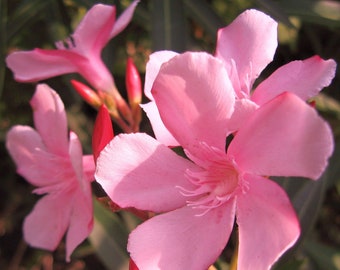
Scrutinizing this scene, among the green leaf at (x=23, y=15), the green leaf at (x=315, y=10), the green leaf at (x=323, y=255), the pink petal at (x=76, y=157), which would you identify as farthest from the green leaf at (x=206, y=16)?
the pink petal at (x=76, y=157)

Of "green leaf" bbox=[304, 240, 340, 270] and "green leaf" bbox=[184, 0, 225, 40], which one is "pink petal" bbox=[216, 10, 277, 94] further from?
"green leaf" bbox=[304, 240, 340, 270]

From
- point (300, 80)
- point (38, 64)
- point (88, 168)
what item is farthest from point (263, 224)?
point (38, 64)

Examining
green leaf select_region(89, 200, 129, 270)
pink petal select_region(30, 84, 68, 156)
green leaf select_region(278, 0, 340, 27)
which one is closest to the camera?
pink petal select_region(30, 84, 68, 156)

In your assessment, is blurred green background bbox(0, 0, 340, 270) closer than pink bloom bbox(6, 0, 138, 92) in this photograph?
No

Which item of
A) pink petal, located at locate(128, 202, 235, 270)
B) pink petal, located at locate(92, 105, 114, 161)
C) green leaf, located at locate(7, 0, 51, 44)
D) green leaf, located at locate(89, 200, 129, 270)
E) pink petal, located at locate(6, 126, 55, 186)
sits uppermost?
pink petal, located at locate(92, 105, 114, 161)

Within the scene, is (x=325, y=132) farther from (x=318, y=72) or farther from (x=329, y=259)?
(x=329, y=259)

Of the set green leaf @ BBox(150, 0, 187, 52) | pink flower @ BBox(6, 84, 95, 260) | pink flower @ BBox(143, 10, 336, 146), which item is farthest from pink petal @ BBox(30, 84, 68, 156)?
green leaf @ BBox(150, 0, 187, 52)

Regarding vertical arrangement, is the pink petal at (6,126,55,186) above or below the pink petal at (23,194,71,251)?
above

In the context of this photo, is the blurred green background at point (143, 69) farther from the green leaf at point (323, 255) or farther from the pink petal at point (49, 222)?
the pink petal at point (49, 222)
